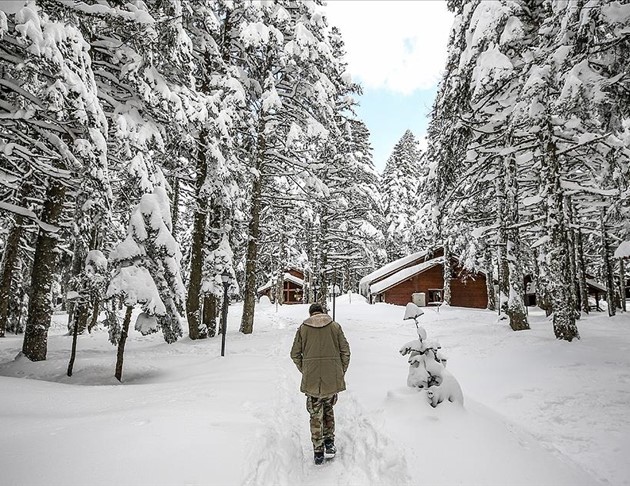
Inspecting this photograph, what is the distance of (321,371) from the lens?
4.71m

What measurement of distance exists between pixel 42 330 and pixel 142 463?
22.2 ft

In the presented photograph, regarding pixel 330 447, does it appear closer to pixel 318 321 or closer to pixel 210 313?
pixel 318 321

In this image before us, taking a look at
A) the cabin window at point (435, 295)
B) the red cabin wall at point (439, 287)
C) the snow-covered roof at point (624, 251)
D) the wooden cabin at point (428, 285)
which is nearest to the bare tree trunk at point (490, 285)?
the wooden cabin at point (428, 285)

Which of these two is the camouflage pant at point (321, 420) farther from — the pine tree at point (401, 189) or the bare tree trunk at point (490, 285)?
the pine tree at point (401, 189)

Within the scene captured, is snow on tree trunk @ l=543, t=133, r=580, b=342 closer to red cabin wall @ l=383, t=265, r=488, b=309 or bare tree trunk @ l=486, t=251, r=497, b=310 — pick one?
bare tree trunk @ l=486, t=251, r=497, b=310

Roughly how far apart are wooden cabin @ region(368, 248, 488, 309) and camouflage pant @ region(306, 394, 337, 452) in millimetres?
27331

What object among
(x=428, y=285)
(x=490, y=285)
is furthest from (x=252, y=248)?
(x=428, y=285)

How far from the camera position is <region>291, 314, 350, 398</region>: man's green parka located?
4680 mm

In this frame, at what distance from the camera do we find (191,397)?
5.70m

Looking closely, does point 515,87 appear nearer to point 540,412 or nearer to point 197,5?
point 540,412

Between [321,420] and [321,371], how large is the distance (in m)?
0.60

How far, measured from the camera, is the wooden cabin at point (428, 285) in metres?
32.2

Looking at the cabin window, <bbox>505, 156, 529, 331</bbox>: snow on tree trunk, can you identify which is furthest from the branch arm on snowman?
the cabin window

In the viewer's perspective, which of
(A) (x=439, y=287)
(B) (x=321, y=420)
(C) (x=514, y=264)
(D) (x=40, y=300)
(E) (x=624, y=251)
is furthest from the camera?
(A) (x=439, y=287)
